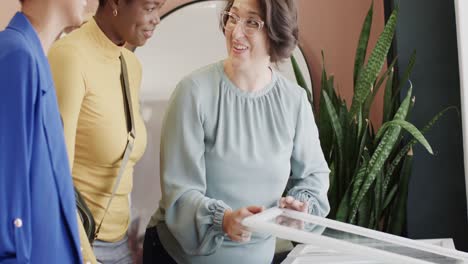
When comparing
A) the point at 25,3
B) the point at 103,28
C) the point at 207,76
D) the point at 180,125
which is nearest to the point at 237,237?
the point at 180,125

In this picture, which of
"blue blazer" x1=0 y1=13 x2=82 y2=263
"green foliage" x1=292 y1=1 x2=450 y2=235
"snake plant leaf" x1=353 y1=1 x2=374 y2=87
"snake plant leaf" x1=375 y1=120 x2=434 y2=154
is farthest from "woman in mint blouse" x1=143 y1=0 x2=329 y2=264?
"snake plant leaf" x1=353 y1=1 x2=374 y2=87

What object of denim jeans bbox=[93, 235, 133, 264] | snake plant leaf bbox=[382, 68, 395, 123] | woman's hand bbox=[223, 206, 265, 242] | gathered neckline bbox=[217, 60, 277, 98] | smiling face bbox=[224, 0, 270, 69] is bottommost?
denim jeans bbox=[93, 235, 133, 264]

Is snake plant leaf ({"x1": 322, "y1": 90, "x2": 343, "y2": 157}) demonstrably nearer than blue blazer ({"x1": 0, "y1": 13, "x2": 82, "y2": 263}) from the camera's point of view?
No

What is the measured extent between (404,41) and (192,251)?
1.30m

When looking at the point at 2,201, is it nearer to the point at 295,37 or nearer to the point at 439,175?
the point at 295,37

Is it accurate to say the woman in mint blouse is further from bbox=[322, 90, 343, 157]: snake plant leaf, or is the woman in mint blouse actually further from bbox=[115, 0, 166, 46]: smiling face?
bbox=[322, 90, 343, 157]: snake plant leaf

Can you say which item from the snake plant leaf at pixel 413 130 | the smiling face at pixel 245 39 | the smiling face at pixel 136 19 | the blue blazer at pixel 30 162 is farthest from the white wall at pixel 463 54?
the blue blazer at pixel 30 162

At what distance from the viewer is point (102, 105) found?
1.66 m

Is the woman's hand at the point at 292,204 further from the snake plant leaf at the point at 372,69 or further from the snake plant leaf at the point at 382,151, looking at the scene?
the snake plant leaf at the point at 372,69

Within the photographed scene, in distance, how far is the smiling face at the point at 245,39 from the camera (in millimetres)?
1854

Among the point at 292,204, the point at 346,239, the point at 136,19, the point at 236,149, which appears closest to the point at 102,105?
the point at 136,19

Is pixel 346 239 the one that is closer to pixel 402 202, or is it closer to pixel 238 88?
pixel 238 88

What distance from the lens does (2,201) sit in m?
1.15

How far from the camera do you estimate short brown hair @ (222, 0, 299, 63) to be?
1.86 meters
